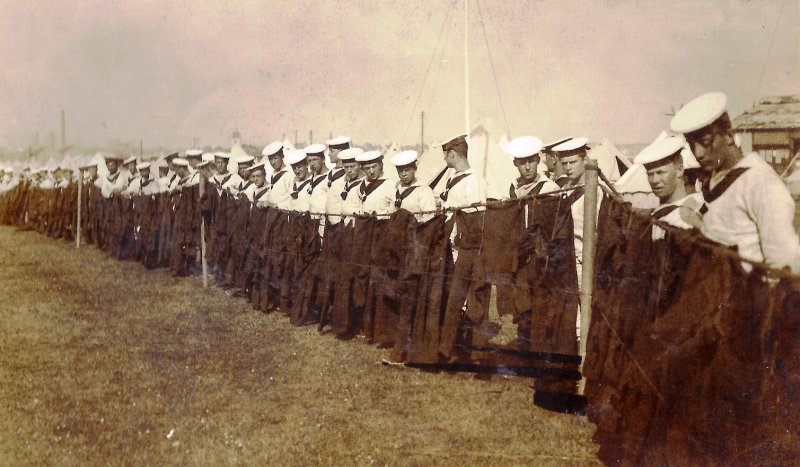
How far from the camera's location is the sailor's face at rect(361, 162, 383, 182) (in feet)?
26.3

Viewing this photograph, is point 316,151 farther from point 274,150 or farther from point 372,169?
point 372,169

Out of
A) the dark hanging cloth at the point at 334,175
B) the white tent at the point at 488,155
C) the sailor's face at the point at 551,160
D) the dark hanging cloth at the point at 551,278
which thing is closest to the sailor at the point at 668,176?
the dark hanging cloth at the point at 551,278

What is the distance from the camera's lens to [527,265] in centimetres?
534

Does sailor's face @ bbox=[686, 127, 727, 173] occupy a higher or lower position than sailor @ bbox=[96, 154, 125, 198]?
lower

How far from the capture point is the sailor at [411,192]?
718 cm

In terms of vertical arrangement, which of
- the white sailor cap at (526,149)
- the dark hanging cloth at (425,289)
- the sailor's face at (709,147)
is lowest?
the dark hanging cloth at (425,289)

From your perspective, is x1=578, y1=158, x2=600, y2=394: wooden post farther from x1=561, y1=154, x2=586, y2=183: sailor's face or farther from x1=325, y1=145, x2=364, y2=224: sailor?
x1=325, y1=145, x2=364, y2=224: sailor

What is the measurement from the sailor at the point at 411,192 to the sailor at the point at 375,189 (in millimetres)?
486

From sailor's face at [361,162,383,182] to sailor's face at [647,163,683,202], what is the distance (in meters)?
4.24

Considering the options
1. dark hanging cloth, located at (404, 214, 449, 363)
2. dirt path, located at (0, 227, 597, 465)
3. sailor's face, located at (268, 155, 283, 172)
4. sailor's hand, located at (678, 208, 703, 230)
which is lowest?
dirt path, located at (0, 227, 597, 465)

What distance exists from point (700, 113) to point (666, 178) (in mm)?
656

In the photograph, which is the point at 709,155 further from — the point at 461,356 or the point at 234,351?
the point at 234,351

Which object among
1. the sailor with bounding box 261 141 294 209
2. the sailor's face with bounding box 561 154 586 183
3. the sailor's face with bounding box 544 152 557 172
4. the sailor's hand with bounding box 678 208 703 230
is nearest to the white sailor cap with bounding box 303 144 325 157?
the sailor with bounding box 261 141 294 209

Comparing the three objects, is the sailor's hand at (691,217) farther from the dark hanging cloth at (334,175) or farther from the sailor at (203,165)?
the sailor at (203,165)
